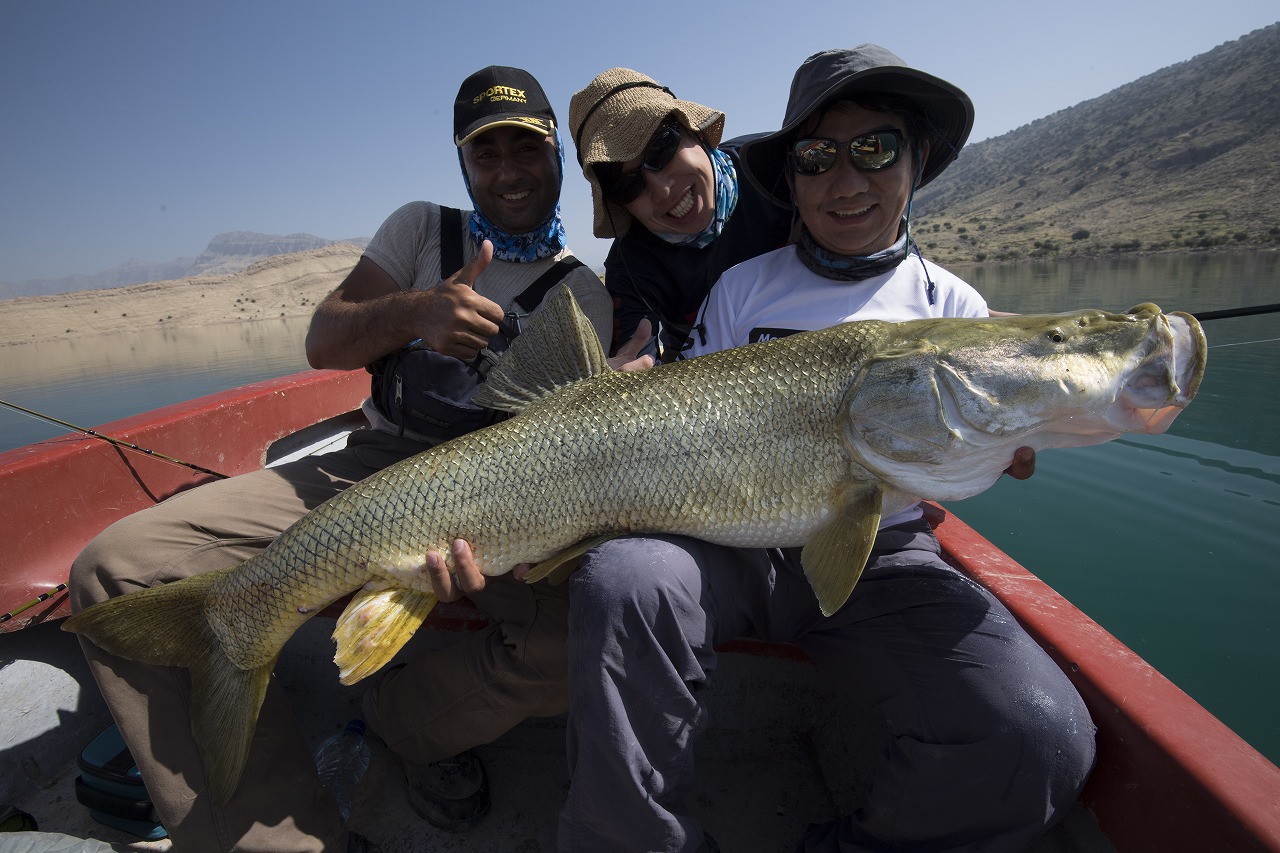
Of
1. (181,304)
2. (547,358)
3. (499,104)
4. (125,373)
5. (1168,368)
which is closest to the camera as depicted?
(1168,368)

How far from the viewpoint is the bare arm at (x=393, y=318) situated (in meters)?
2.62

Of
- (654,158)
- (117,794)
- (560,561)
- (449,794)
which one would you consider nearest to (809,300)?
(654,158)

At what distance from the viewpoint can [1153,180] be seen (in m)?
56.3

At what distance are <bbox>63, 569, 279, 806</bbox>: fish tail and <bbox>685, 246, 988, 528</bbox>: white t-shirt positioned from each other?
2193 mm

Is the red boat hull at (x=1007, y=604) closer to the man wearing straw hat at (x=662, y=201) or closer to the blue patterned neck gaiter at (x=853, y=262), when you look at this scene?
the blue patterned neck gaiter at (x=853, y=262)

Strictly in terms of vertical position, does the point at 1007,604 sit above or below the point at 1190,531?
above

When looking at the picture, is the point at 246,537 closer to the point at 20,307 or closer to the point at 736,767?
the point at 736,767

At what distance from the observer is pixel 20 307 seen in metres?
56.6


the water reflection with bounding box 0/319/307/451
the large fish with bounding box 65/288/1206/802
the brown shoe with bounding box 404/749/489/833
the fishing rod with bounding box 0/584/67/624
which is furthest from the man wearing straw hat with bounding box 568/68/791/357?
the water reflection with bounding box 0/319/307/451

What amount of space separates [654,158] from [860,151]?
98cm

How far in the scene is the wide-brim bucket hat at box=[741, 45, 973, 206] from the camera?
2389 mm

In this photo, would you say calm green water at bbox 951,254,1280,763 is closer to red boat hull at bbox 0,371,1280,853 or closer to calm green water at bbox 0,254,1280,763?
calm green water at bbox 0,254,1280,763

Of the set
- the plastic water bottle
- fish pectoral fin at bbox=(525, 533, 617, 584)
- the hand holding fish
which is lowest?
the plastic water bottle

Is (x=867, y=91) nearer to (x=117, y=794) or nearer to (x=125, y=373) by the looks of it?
(x=117, y=794)
